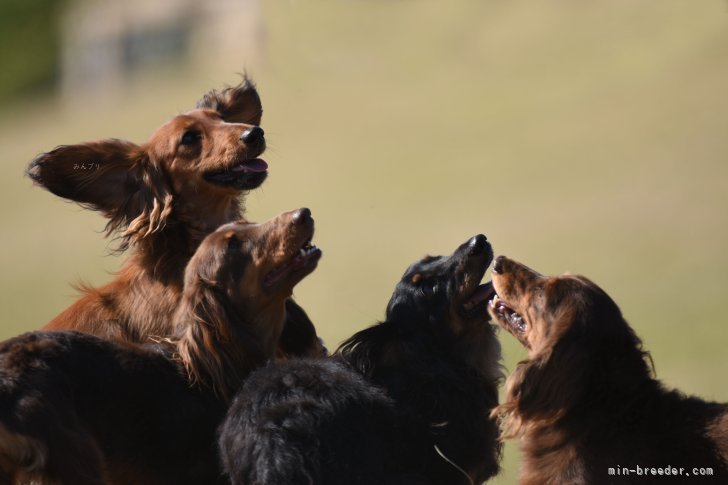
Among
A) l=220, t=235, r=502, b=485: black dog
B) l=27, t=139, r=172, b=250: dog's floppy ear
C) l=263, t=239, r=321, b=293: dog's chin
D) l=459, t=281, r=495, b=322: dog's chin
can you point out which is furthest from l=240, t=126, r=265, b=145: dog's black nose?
l=459, t=281, r=495, b=322: dog's chin

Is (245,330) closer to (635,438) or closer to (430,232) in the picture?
(635,438)

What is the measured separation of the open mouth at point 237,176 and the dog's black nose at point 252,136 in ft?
0.41

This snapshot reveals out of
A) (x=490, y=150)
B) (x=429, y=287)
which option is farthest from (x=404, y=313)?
(x=490, y=150)

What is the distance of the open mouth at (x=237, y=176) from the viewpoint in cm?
750

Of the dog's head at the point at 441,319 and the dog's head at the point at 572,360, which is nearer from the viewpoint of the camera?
the dog's head at the point at 572,360

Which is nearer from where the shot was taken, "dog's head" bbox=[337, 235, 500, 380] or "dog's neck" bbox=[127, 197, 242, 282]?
"dog's head" bbox=[337, 235, 500, 380]

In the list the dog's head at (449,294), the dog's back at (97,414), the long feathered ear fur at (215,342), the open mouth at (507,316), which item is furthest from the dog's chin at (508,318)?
the dog's back at (97,414)

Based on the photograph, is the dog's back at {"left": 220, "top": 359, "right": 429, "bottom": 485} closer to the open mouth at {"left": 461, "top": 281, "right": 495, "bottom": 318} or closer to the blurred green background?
the open mouth at {"left": 461, "top": 281, "right": 495, "bottom": 318}

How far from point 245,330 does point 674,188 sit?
60.3 ft

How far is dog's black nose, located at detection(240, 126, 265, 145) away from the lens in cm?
746

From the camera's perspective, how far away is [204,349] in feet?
21.9

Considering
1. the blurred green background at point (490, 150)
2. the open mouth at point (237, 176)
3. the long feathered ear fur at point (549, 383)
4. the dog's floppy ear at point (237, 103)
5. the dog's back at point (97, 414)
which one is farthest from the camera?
the blurred green background at point (490, 150)

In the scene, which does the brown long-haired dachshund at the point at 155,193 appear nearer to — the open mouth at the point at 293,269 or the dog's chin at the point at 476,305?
the open mouth at the point at 293,269

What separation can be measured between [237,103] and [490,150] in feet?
66.2
